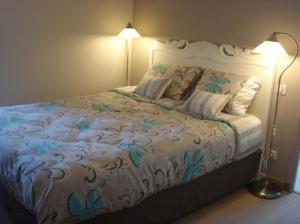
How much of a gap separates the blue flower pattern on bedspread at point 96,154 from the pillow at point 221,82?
422 millimetres

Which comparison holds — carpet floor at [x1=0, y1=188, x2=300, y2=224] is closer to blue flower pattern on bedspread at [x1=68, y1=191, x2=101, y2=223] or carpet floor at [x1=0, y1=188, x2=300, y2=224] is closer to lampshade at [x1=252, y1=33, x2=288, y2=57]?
blue flower pattern on bedspread at [x1=68, y1=191, x2=101, y2=223]

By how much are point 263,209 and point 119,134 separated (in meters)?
1.38

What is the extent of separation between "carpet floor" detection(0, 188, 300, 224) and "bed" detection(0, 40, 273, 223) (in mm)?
90

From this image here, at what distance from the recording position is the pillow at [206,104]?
3.03m

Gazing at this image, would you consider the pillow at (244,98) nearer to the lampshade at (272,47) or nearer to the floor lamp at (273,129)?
the floor lamp at (273,129)

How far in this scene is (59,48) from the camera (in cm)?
403

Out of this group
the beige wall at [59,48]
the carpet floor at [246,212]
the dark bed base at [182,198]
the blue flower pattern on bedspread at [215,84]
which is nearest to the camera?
the dark bed base at [182,198]

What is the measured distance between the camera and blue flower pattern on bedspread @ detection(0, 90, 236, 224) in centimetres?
189

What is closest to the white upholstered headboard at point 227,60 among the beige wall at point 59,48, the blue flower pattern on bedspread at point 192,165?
the beige wall at point 59,48

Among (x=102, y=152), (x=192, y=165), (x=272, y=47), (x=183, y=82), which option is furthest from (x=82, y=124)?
(x=272, y=47)

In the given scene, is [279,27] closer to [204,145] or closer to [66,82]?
[204,145]

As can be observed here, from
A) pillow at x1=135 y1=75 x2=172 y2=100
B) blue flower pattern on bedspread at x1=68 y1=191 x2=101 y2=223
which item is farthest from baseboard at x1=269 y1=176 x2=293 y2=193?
blue flower pattern on bedspread at x1=68 y1=191 x2=101 y2=223

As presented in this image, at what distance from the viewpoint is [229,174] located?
2.92 metres

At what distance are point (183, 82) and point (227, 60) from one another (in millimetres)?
507
